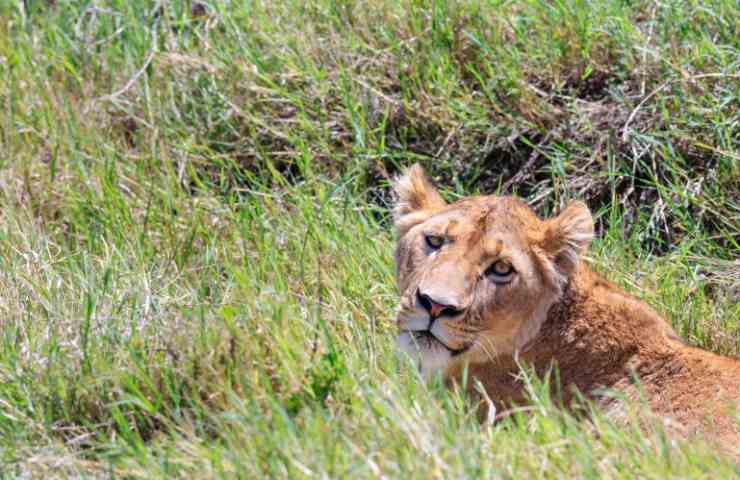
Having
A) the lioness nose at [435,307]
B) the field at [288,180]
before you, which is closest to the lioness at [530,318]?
the lioness nose at [435,307]

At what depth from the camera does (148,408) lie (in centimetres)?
410

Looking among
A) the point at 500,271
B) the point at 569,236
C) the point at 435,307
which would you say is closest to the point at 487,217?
the point at 500,271

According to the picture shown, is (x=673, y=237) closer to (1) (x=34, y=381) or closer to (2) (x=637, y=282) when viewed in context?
(2) (x=637, y=282)

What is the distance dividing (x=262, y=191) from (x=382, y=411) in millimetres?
2853

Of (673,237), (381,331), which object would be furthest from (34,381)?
(673,237)

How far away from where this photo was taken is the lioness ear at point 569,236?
4.70m

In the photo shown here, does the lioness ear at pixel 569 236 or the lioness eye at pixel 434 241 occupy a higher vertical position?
the lioness ear at pixel 569 236

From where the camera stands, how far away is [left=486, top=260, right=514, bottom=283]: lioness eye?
457 centimetres

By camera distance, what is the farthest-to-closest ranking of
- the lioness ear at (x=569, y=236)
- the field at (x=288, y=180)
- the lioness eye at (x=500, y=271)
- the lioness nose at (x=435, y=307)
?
the lioness ear at (x=569, y=236) < the lioness eye at (x=500, y=271) < the lioness nose at (x=435, y=307) < the field at (x=288, y=180)

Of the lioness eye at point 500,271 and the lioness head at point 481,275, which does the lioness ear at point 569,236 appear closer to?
the lioness head at point 481,275

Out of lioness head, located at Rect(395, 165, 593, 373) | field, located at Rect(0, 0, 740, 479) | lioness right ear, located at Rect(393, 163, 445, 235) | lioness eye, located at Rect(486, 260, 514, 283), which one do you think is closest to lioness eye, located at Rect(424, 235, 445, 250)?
lioness head, located at Rect(395, 165, 593, 373)

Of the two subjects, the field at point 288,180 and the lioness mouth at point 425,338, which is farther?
the lioness mouth at point 425,338

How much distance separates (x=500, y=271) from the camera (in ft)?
15.0

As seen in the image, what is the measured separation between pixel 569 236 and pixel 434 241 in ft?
1.62
